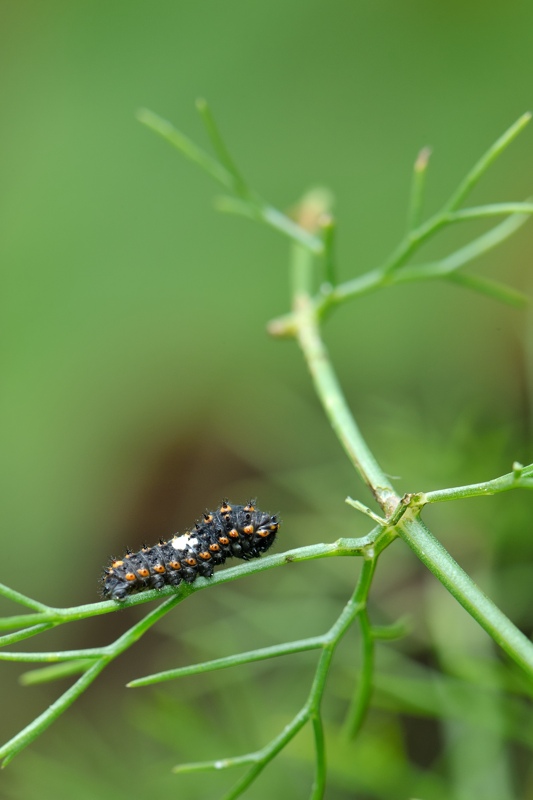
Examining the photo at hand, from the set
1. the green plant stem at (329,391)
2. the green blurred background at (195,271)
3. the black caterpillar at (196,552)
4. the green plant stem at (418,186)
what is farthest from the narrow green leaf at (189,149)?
the green blurred background at (195,271)

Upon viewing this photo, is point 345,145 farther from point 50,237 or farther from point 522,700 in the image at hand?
point 522,700

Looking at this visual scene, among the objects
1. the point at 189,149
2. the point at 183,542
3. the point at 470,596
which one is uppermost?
the point at 189,149

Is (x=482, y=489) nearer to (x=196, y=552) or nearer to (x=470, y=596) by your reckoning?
(x=470, y=596)

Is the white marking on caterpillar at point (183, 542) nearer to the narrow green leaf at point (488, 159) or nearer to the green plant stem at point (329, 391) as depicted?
the green plant stem at point (329, 391)

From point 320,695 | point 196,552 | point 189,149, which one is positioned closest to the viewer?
point 320,695

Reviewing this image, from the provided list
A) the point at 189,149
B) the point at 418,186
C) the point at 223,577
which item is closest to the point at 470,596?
the point at 223,577

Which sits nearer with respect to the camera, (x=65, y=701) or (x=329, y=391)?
(x=65, y=701)

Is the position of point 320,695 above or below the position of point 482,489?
below
